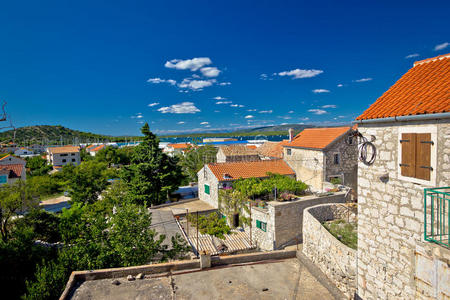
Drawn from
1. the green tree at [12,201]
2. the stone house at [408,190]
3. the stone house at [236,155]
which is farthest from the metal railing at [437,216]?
the stone house at [236,155]

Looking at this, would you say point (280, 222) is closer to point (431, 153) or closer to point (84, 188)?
point (431, 153)

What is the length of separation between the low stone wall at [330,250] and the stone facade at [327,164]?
21.9 feet

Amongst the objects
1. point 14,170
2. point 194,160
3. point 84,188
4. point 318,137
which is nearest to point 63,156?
point 14,170

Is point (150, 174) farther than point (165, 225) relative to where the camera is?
Yes

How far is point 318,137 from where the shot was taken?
965 inches

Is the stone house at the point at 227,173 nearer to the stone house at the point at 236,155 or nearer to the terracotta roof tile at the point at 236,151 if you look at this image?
the stone house at the point at 236,155

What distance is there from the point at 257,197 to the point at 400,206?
14.7 meters

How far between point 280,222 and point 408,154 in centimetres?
1279

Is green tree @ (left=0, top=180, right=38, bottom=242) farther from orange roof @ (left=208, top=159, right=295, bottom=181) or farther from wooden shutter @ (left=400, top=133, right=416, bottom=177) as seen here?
wooden shutter @ (left=400, top=133, right=416, bottom=177)

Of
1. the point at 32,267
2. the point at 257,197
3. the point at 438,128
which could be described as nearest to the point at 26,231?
the point at 32,267

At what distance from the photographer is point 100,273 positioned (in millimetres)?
6852

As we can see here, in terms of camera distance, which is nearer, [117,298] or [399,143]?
[399,143]

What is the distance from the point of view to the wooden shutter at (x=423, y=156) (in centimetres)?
481

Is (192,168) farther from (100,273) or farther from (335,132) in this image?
(100,273)
